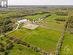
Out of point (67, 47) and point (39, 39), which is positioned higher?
point (67, 47)

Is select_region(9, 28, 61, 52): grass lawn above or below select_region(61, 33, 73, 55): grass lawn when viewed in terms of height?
below

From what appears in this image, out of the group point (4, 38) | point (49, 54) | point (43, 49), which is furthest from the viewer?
point (4, 38)

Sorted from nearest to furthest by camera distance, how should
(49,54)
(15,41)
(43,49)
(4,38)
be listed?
(49,54) → (43,49) → (15,41) → (4,38)

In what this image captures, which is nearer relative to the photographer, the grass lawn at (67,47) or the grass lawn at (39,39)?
the grass lawn at (67,47)

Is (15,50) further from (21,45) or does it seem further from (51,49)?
(51,49)

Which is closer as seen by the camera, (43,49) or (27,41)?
(43,49)

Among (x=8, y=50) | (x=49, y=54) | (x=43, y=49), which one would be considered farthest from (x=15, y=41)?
(x=49, y=54)

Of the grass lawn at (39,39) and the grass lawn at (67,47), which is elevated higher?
the grass lawn at (67,47)

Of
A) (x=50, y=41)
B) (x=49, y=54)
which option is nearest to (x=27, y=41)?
(x=50, y=41)

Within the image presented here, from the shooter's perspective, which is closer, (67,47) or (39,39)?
(67,47)

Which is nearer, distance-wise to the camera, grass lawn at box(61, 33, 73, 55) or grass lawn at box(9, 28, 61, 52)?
grass lawn at box(61, 33, 73, 55)
